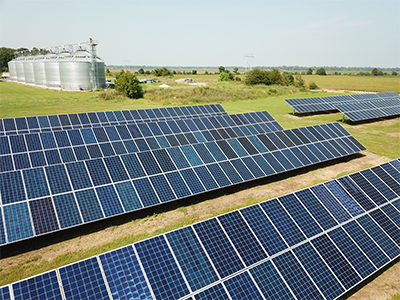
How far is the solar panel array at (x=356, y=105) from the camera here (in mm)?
43688

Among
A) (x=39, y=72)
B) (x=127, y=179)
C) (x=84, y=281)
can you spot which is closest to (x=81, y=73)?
(x=39, y=72)

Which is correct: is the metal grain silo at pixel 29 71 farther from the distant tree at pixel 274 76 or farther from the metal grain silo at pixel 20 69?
the distant tree at pixel 274 76

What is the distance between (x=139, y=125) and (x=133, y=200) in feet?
39.0

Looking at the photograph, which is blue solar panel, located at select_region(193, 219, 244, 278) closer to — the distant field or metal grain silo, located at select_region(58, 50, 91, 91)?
metal grain silo, located at select_region(58, 50, 91, 91)

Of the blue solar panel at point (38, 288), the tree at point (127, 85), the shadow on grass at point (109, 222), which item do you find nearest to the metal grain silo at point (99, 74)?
A: the tree at point (127, 85)

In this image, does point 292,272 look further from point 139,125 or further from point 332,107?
point 332,107

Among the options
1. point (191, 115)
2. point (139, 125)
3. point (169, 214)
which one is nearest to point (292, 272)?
point (169, 214)

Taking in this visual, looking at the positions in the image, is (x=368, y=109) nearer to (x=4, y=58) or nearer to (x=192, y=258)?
(x=192, y=258)

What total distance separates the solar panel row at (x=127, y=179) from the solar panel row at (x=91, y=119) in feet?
47.4

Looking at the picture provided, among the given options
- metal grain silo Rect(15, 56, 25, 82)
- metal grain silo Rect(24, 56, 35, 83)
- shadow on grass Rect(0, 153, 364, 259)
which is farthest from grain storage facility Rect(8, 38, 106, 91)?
shadow on grass Rect(0, 153, 364, 259)

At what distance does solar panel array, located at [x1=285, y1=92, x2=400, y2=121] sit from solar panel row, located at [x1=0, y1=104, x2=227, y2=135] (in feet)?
64.8

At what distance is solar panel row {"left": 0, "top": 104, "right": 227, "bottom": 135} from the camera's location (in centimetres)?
2595

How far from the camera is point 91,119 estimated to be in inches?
1177

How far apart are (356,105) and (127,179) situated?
152 ft
